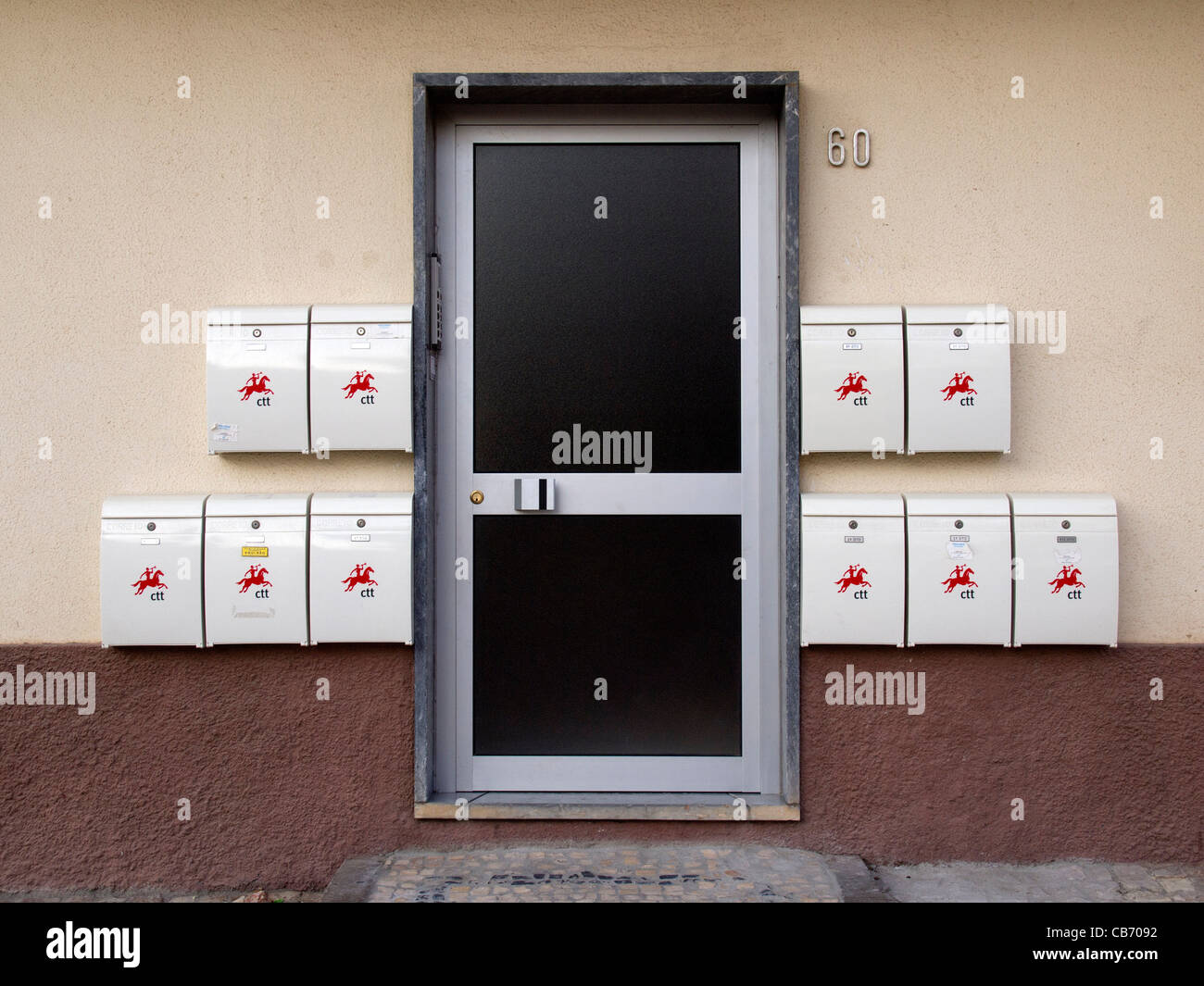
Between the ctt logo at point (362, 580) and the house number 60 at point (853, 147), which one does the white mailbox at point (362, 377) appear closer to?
the ctt logo at point (362, 580)

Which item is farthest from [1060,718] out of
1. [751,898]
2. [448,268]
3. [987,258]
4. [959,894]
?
[448,268]

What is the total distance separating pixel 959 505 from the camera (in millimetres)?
3072

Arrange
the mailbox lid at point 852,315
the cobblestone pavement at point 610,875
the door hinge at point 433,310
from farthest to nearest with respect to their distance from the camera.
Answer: the door hinge at point 433,310 < the mailbox lid at point 852,315 < the cobblestone pavement at point 610,875

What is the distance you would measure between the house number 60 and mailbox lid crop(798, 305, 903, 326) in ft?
1.69

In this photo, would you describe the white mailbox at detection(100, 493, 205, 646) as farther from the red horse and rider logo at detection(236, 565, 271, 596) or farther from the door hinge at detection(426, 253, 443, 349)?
the door hinge at detection(426, 253, 443, 349)

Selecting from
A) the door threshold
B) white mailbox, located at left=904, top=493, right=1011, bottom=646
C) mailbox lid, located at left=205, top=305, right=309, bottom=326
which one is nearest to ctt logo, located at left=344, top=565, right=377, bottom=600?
the door threshold

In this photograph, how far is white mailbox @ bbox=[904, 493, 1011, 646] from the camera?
10.0ft

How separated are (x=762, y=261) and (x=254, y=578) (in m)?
2.08

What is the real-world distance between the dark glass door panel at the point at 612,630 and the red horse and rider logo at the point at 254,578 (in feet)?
2.34

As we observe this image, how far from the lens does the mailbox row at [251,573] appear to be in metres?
3.05

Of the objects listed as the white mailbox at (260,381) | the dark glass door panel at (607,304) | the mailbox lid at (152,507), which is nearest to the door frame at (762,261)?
the dark glass door panel at (607,304)

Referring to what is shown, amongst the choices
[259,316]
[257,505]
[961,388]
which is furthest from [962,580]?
[259,316]

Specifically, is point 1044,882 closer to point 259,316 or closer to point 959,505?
point 959,505

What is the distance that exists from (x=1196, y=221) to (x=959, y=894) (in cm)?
242
